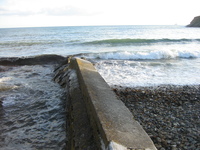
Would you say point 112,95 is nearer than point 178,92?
Yes

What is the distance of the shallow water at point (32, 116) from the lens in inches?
117

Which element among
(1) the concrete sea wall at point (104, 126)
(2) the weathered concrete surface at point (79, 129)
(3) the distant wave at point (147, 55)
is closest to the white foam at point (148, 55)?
(3) the distant wave at point (147, 55)

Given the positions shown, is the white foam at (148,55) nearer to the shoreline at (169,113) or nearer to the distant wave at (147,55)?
the distant wave at (147,55)

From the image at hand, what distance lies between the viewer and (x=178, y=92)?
5195 mm

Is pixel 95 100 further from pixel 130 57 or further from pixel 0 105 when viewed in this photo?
pixel 130 57

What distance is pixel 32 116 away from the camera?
12.6ft

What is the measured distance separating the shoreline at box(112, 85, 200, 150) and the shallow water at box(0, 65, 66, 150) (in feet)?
5.16

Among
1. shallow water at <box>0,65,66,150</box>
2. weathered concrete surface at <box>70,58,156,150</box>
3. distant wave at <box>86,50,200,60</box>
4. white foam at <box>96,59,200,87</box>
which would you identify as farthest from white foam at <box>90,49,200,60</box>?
weathered concrete surface at <box>70,58,156,150</box>

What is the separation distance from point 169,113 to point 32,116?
2.94 meters

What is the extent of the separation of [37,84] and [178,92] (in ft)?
14.7

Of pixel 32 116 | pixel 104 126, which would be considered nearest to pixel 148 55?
pixel 32 116

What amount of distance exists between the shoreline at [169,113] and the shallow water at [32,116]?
5.16 feet

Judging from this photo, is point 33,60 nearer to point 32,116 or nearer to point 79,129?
point 32,116

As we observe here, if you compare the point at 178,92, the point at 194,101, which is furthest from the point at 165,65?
the point at 194,101
